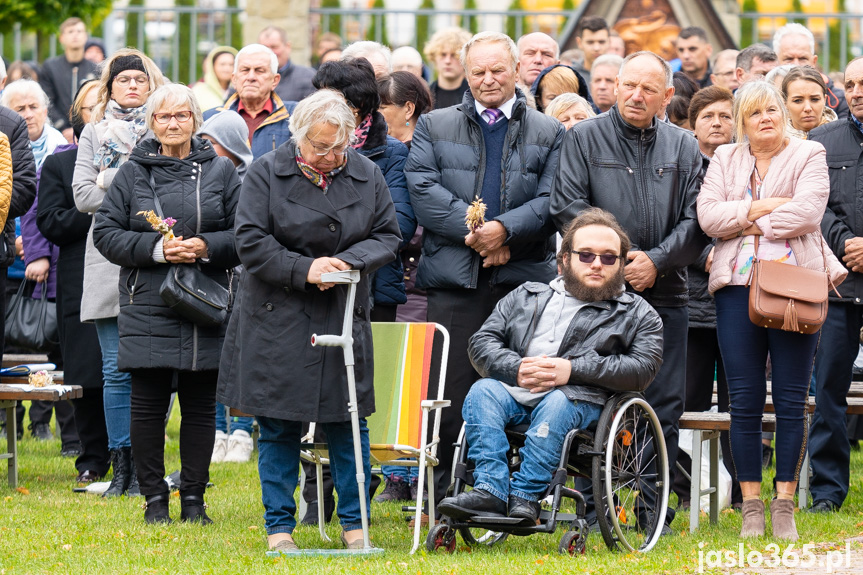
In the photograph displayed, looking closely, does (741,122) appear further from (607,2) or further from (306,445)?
(607,2)

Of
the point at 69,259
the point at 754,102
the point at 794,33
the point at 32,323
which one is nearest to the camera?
the point at 754,102

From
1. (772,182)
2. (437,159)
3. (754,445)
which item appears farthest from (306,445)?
Answer: (772,182)

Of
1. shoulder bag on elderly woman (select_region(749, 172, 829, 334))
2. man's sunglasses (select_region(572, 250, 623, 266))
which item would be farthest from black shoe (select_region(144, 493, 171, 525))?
shoulder bag on elderly woman (select_region(749, 172, 829, 334))

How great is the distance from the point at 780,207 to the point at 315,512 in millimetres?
2789

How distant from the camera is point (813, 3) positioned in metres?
23.5

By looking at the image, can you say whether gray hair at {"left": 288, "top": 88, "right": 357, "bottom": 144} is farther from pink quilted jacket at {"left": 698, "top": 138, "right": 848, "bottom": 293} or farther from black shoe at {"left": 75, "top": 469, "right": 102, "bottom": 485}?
black shoe at {"left": 75, "top": 469, "right": 102, "bottom": 485}

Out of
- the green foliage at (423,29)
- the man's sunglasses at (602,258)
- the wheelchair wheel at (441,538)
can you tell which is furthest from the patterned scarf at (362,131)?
the green foliage at (423,29)

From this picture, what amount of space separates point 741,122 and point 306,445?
265cm

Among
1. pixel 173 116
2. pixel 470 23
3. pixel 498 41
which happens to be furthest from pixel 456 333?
pixel 470 23

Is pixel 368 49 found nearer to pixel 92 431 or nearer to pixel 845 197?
pixel 92 431

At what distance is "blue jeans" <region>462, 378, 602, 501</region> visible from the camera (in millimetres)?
6066

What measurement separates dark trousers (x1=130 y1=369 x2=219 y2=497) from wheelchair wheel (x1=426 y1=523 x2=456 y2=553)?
1459 mm

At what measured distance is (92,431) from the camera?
858cm

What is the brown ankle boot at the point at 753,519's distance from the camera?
21.5 ft
